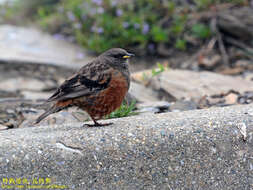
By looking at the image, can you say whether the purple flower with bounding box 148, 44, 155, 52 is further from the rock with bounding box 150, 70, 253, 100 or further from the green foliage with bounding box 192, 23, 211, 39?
the rock with bounding box 150, 70, 253, 100

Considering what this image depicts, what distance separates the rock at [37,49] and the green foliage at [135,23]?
43cm

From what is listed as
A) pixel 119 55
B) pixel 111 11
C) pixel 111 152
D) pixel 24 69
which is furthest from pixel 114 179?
pixel 111 11

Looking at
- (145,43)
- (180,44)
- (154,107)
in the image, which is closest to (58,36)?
(145,43)

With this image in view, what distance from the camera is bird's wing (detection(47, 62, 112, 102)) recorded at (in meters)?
3.75

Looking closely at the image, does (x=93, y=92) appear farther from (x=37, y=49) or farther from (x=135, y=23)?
(x=37, y=49)

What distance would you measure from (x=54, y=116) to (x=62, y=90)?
899 mm

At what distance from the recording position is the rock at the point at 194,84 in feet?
18.3

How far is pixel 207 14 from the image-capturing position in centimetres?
755

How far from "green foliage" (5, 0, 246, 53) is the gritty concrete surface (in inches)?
163

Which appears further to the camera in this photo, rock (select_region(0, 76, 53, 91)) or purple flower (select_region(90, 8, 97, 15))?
purple flower (select_region(90, 8, 97, 15))

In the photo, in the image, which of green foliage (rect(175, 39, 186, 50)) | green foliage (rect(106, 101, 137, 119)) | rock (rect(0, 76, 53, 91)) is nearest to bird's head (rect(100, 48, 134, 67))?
green foliage (rect(106, 101, 137, 119))

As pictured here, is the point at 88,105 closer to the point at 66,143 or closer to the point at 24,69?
the point at 66,143

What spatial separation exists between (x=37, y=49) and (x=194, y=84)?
3.99 metres

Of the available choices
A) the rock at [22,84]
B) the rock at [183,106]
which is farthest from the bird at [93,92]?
the rock at [22,84]
